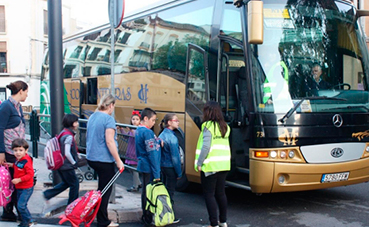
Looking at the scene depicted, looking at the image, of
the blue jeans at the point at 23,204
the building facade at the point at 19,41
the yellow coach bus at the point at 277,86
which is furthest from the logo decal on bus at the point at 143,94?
the building facade at the point at 19,41

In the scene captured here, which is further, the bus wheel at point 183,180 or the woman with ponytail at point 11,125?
the bus wheel at point 183,180

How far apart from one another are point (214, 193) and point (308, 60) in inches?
102

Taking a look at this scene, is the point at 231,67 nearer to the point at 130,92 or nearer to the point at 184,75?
the point at 184,75

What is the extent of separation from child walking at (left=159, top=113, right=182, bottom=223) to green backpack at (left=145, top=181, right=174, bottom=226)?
0.26 m

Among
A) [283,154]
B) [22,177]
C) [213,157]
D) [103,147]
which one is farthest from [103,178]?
[283,154]

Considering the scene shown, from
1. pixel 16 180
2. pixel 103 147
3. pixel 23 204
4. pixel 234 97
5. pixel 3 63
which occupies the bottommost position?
pixel 23 204

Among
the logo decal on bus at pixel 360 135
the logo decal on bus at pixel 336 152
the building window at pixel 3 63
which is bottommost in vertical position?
the logo decal on bus at pixel 336 152

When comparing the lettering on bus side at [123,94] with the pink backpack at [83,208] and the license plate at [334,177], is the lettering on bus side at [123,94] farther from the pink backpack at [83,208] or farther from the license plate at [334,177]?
the license plate at [334,177]

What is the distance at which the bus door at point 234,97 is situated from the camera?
663cm

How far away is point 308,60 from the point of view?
6324mm

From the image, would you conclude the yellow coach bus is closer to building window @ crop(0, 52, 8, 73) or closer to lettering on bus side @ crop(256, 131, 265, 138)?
lettering on bus side @ crop(256, 131, 265, 138)

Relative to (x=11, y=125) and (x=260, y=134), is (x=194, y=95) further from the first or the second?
(x=11, y=125)

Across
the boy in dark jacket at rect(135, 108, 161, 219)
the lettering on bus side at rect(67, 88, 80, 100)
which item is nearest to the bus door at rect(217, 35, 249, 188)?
the boy in dark jacket at rect(135, 108, 161, 219)

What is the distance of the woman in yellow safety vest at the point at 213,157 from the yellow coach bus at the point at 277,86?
75cm
